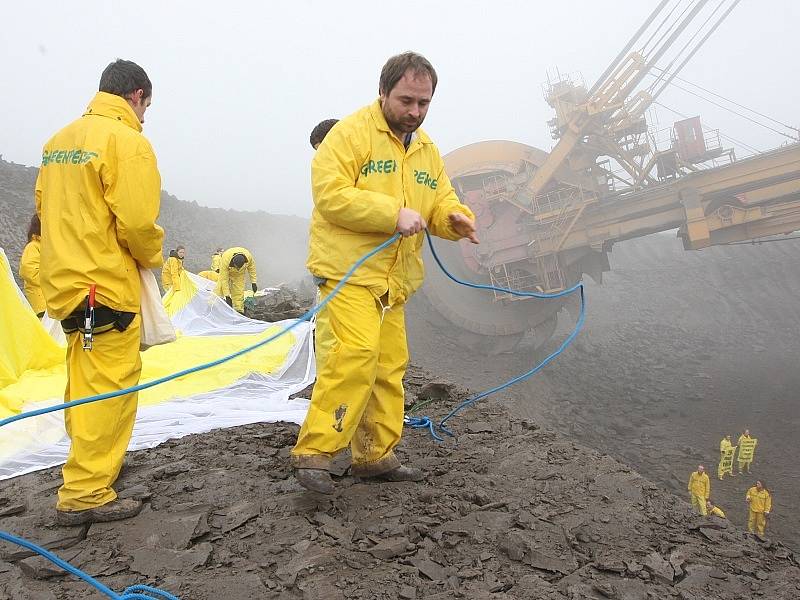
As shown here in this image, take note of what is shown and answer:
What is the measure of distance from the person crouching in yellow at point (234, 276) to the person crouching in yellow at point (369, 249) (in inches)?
277

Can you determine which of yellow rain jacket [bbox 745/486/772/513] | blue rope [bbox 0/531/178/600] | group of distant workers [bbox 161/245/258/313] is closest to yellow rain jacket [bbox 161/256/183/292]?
group of distant workers [bbox 161/245/258/313]

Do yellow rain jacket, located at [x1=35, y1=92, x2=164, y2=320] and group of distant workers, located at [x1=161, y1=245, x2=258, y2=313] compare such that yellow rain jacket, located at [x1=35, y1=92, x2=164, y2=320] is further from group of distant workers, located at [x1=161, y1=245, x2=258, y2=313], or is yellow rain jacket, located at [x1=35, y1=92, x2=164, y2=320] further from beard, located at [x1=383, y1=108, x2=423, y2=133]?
group of distant workers, located at [x1=161, y1=245, x2=258, y2=313]

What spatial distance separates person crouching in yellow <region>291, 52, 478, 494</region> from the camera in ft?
8.30

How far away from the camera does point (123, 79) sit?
8.96ft

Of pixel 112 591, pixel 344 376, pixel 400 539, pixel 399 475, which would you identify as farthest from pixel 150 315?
pixel 400 539

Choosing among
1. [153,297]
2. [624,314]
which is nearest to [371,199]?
[153,297]

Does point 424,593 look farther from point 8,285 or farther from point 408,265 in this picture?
point 8,285

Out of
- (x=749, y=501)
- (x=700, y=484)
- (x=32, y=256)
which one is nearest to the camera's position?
(x=32, y=256)

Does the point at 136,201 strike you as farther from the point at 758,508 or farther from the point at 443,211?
the point at 758,508

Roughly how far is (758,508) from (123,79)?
8.42 metres

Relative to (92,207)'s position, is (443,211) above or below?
below

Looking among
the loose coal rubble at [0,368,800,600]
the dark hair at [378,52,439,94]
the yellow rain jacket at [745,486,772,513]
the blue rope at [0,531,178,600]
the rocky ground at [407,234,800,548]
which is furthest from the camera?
the rocky ground at [407,234,800,548]

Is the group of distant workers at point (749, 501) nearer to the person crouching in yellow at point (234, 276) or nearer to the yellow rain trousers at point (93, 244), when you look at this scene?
the yellow rain trousers at point (93, 244)

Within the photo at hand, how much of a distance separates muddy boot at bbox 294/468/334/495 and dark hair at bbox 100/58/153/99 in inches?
74.1
